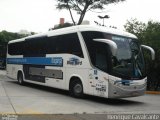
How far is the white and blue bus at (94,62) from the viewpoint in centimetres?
1442

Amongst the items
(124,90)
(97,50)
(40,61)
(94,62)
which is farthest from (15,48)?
(124,90)

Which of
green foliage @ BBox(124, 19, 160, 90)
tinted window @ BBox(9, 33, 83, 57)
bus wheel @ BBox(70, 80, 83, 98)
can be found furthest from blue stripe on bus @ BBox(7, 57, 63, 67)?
green foliage @ BBox(124, 19, 160, 90)

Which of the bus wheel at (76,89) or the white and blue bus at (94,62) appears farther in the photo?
the bus wheel at (76,89)

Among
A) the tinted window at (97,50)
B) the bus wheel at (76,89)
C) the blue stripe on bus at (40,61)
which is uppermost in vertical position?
the tinted window at (97,50)

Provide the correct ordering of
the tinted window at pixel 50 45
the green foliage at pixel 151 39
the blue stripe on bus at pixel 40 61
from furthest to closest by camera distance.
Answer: the green foliage at pixel 151 39 → the blue stripe on bus at pixel 40 61 → the tinted window at pixel 50 45

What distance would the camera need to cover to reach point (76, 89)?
1664cm

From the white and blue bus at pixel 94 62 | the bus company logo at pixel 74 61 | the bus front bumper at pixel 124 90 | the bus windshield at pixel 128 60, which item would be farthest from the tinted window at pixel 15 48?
the bus front bumper at pixel 124 90

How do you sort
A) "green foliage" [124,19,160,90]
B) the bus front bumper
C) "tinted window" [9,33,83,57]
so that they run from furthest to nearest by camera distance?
"green foliage" [124,19,160,90]
"tinted window" [9,33,83,57]
the bus front bumper

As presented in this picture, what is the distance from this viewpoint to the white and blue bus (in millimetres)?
14422

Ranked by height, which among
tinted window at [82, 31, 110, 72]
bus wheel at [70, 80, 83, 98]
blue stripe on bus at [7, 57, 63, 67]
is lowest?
bus wheel at [70, 80, 83, 98]

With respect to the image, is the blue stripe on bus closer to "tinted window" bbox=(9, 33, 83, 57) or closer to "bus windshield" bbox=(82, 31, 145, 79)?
"tinted window" bbox=(9, 33, 83, 57)

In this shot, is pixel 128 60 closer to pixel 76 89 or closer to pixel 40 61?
pixel 76 89

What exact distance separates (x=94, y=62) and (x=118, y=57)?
1217 mm

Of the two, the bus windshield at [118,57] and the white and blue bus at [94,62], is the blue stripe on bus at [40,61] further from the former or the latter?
the bus windshield at [118,57]
